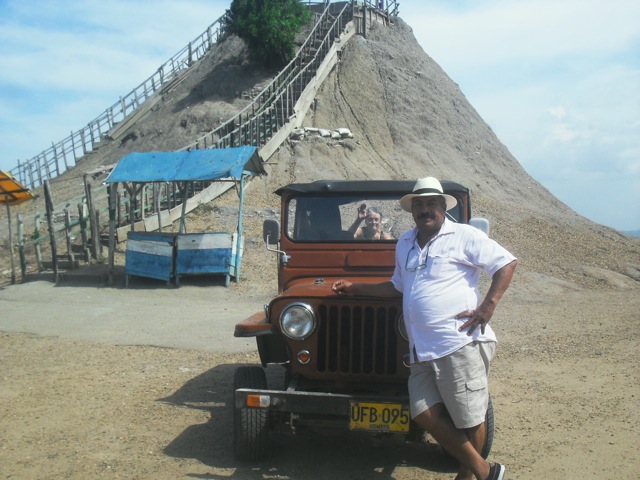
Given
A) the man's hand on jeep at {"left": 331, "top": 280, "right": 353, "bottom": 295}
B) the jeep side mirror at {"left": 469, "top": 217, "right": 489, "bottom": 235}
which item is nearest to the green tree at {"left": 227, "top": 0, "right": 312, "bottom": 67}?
the jeep side mirror at {"left": 469, "top": 217, "right": 489, "bottom": 235}

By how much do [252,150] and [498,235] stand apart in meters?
8.17

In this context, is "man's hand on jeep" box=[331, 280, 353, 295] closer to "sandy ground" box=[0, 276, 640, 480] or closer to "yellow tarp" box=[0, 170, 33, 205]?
"sandy ground" box=[0, 276, 640, 480]

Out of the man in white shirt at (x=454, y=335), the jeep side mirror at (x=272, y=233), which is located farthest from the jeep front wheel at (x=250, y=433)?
the jeep side mirror at (x=272, y=233)

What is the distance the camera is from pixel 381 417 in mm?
4562

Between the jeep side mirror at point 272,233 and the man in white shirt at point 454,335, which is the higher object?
the jeep side mirror at point 272,233

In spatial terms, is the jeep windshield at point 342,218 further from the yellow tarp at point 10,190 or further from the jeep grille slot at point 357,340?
the yellow tarp at point 10,190

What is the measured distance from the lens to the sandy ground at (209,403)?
5168 mm

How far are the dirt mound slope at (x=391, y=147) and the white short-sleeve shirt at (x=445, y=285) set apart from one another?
1245cm

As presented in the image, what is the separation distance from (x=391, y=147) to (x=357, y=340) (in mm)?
23580

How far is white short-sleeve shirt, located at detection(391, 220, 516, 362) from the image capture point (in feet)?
13.2

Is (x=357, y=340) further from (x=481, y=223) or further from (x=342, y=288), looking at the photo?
(x=481, y=223)

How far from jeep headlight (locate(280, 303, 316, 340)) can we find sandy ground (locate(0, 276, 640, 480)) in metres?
1.03

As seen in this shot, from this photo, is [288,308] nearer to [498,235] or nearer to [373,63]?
[498,235]

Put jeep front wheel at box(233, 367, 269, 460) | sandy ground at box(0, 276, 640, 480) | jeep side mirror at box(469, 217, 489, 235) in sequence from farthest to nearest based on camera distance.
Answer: jeep side mirror at box(469, 217, 489, 235)
sandy ground at box(0, 276, 640, 480)
jeep front wheel at box(233, 367, 269, 460)
